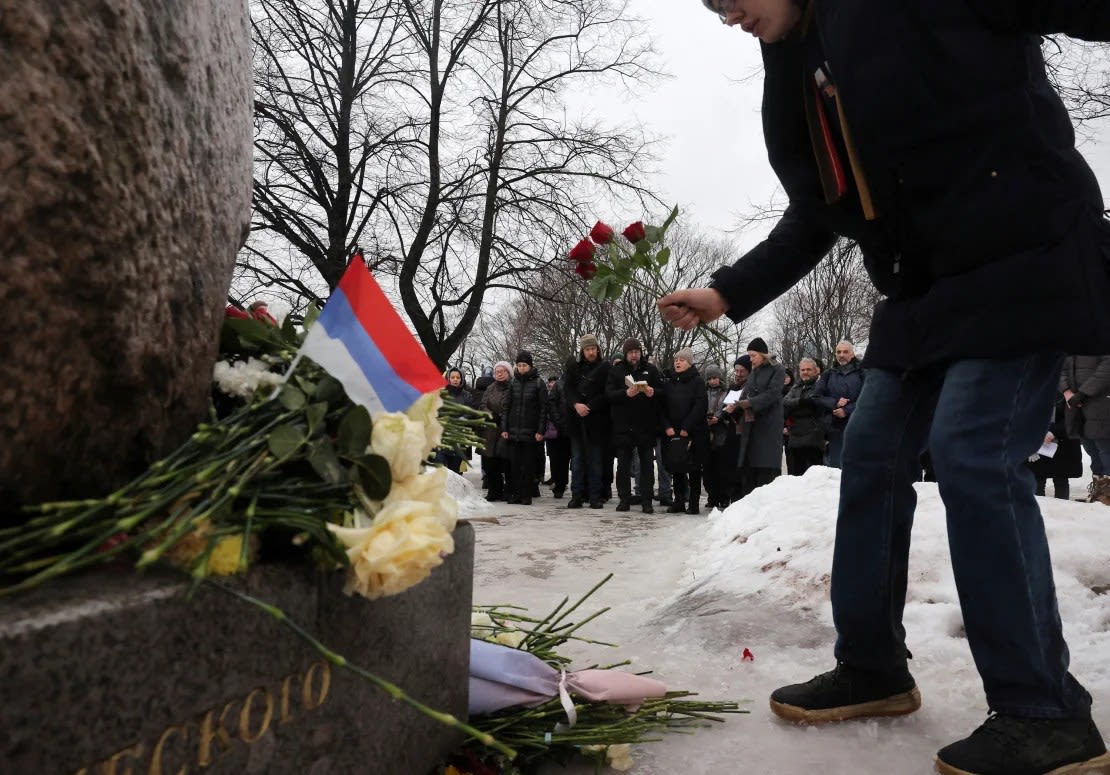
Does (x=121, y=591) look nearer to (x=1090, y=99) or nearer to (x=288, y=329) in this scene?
(x=288, y=329)

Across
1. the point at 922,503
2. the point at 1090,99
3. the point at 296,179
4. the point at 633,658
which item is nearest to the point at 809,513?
the point at 922,503

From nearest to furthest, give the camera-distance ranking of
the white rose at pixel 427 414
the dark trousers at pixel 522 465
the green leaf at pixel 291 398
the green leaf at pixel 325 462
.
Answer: the green leaf at pixel 325 462 → the green leaf at pixel 291 398 → the white rose at pixel 427 414 → the dark trousers at pixel 522 465

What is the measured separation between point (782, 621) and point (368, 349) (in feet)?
6.40

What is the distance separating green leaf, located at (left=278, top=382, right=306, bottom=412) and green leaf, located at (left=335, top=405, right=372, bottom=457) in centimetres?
10

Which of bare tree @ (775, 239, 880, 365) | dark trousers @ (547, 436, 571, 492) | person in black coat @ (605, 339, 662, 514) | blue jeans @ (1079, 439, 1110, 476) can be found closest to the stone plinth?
person in black coat @ (605, 339, 662, 514)

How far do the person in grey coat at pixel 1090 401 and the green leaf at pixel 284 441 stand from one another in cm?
750

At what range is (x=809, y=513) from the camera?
4.39 metres

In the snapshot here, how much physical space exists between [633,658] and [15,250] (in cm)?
218

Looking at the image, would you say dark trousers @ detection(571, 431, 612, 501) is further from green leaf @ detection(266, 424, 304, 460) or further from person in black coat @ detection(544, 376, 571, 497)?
green leaf @ detection(266, 424, 304, 460)

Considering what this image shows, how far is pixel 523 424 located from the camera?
10.6m

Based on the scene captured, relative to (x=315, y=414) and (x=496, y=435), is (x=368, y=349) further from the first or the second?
(x=496, y=435)

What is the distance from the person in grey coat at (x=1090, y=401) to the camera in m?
7.48

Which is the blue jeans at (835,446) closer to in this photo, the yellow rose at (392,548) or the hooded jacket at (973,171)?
the hooded jacket at (973,171)

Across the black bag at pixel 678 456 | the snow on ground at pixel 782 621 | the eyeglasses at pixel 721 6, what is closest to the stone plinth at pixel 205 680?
the snow on ground at pixel 782 621
